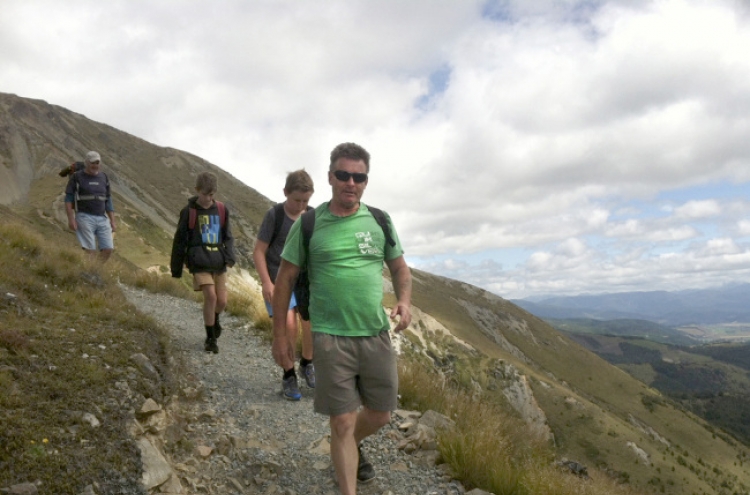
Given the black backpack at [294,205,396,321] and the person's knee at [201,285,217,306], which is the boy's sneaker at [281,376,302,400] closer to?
the person's knee at [201,285,217,306]

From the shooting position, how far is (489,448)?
4.53 meters

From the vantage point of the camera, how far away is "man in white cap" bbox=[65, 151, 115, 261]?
8.49 metres

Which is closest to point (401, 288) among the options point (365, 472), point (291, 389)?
point (365, 472)

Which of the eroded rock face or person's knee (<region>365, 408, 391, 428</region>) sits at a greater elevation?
person's knee (<region>365, 408, 391, 428</region>)

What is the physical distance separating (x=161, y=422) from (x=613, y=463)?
68242 mm

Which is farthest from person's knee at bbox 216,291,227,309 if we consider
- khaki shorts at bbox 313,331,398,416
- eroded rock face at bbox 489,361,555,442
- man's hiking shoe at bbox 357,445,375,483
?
eroded rock face at bbox 489,361,555,442

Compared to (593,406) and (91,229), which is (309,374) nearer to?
(91,229)

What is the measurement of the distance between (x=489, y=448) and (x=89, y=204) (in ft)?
25.9

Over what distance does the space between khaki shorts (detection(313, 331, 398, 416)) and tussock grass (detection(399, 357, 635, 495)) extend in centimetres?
137

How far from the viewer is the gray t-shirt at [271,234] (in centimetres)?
555

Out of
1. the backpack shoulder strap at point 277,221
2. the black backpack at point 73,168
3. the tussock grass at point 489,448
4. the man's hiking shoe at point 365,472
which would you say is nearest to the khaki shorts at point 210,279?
the backpack shoulder strap at point 277,221

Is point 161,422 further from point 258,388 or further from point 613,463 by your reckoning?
point 613,463

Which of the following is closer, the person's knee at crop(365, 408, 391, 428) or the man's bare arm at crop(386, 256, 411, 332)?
the person's knee at crop(365, 408, 391, 428)

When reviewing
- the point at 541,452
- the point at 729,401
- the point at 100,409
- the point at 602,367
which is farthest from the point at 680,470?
the point at 729,401
